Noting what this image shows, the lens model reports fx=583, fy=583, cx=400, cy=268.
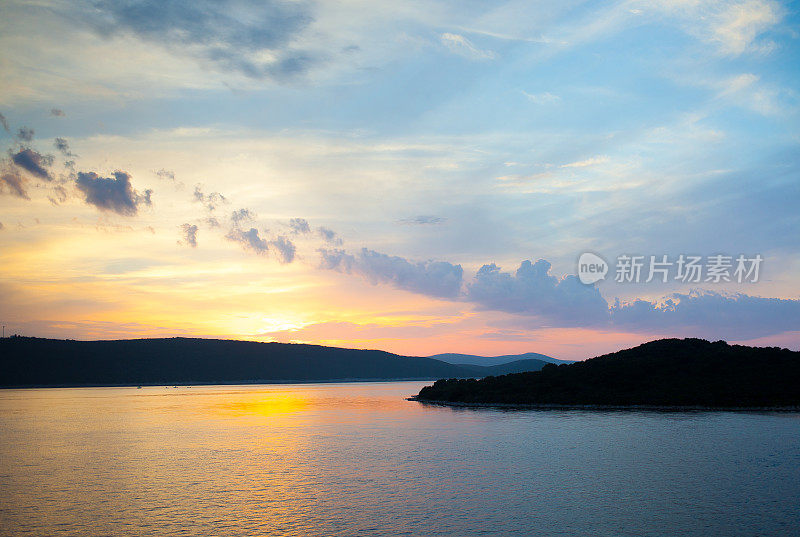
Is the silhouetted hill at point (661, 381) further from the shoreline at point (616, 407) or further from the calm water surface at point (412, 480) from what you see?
the calm water surface at point (412, 480)

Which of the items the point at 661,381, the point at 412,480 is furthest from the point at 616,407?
the point at 412,480

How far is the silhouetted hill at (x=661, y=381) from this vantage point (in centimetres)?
12350

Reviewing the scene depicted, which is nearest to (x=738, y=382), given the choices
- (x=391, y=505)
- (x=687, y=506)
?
(x=687, y=506)

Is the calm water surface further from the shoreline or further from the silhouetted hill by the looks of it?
the silhouetted hill

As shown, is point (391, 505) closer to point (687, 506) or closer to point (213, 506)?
point (213, 506)

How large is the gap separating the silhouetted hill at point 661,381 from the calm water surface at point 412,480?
110 ft

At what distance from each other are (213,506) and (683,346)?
152 m

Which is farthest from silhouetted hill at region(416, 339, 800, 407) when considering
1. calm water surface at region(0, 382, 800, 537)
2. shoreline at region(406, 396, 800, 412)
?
calm water surface at region(0, 382, 800, 537)

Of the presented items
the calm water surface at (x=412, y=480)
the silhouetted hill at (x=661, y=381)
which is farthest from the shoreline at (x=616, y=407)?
the calm water surface at (x=412, y=480)

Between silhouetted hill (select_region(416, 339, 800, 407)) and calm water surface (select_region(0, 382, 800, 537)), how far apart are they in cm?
3342

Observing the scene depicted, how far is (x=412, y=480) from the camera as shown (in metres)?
48.9

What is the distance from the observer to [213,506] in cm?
3988

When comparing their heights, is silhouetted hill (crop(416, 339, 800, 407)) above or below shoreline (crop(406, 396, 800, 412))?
above

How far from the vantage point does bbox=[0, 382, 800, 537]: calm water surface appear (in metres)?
35.2
